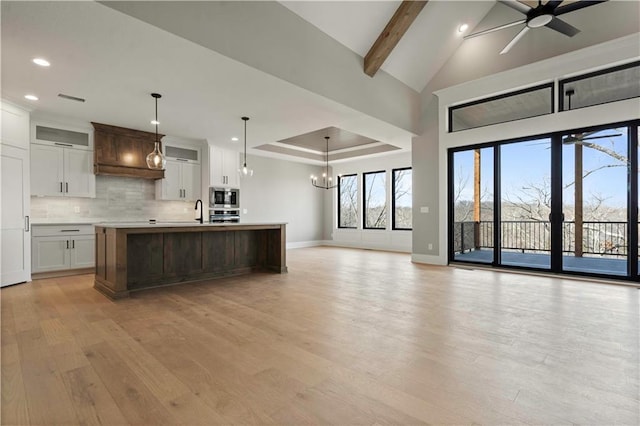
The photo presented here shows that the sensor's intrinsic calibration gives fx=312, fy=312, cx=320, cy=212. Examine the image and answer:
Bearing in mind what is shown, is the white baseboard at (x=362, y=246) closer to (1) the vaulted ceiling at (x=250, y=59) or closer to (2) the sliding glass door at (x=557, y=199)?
(2) the sliding glass door at (x=557, y=199)

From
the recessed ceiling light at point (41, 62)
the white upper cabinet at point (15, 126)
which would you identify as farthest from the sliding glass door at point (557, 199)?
the white upper cabinet at point (15, 126)

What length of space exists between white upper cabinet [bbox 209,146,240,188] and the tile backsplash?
85 cm

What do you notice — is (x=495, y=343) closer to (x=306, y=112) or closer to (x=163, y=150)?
(x=306, y=112)

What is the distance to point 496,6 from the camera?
577 cm

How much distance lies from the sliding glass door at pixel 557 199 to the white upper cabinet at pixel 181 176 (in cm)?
575

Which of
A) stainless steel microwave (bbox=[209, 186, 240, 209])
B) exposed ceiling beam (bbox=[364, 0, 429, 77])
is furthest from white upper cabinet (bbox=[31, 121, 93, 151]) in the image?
exposed ceiling beam (bbox=[364, 0, 429, 77])

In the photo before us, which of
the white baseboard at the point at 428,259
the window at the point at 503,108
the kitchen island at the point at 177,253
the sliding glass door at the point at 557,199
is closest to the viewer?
the kitchen island at the point at 177,253

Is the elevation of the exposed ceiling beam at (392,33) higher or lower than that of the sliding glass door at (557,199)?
higher

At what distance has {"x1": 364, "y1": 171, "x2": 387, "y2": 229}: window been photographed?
978 cm

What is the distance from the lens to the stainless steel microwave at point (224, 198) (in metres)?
7.50

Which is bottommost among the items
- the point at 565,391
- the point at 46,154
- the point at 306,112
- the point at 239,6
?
the point at 565,391

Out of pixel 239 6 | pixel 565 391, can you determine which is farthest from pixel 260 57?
pixel 565 391

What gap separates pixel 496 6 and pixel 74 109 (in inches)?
299

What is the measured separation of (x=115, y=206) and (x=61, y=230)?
3.87ft
